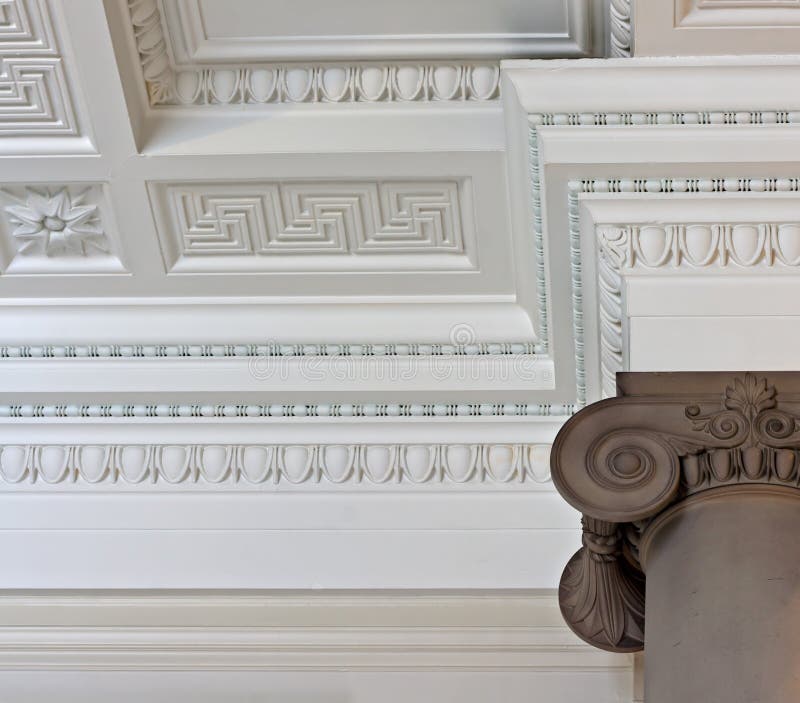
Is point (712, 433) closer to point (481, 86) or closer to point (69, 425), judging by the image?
point (481, 86)

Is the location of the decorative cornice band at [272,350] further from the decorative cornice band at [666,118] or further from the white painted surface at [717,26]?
the white painted surface at [717,26]

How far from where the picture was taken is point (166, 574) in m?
3.04

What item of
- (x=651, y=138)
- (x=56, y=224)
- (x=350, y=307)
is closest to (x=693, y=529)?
(x=651, y=138)

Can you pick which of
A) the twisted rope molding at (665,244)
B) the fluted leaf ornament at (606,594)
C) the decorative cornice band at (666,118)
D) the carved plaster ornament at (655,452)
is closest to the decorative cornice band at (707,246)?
the twisted rope molding at (665,244)

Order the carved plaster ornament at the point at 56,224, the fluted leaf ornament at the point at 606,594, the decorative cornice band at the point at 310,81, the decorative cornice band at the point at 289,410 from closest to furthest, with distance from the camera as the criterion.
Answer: the fluted leaf ornament at the point at 606,594 → the decorative cornice band at the point at 310,81 → the carved plaster ornament at the point at 56,224 → the decorative cornice band at the point at 289,410

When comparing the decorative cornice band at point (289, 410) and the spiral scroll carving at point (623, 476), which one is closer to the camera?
the spiral scroll carving at point (623, 476)

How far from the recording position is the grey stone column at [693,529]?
1790 millimetres

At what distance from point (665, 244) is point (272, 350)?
1.18 metres

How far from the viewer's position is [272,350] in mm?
3129

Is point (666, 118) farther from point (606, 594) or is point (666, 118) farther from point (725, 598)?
point (725, 598)

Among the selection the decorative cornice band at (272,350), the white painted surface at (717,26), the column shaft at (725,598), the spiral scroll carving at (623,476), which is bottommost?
the decorative cornice band at (272,350)

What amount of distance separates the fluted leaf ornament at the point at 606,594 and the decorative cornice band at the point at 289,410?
0.78m

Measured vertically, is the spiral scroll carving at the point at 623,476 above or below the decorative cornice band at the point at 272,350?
above

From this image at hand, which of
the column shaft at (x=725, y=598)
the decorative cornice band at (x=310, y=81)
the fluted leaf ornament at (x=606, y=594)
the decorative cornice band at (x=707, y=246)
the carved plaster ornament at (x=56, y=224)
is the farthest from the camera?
the carved plaster ornament at (x=56, y=224)
